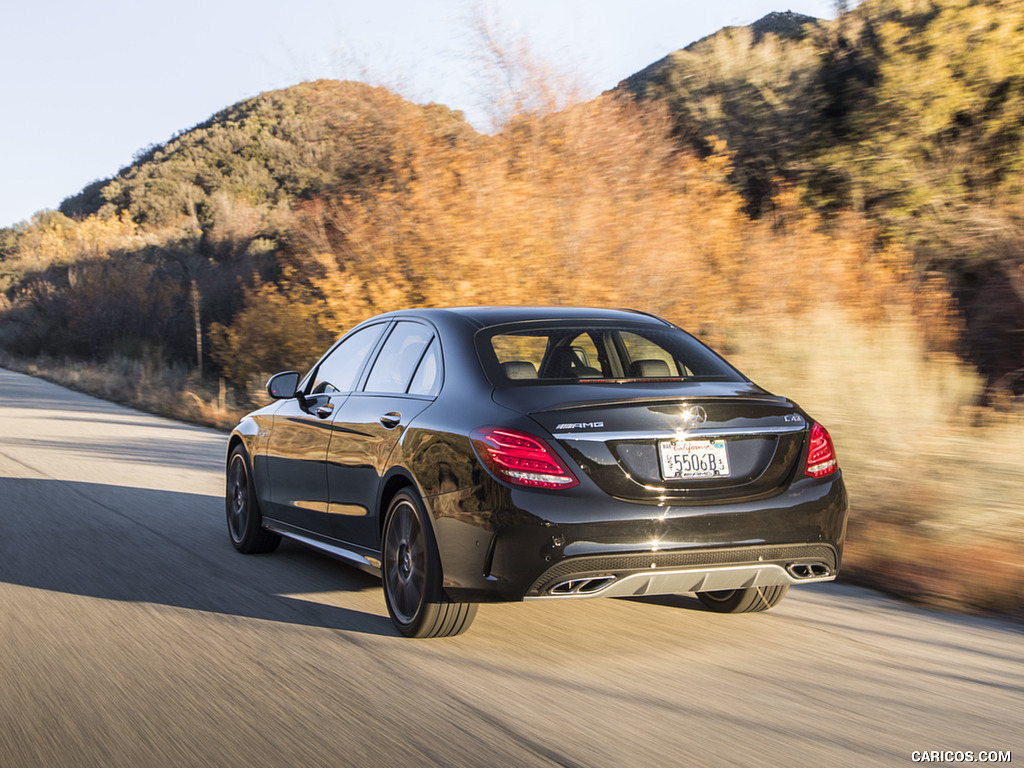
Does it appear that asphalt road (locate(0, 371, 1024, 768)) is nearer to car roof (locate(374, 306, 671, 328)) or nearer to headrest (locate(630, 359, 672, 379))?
headrest (locate(630, 359, 672, 379))

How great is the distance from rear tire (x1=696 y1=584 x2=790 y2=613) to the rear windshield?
44.6 inches

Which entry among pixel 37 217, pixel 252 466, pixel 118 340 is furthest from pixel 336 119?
pixel 37 217

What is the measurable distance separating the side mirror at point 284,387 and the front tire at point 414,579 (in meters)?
1.71

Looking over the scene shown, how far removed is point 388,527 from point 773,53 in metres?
20.7

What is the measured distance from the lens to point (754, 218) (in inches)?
730

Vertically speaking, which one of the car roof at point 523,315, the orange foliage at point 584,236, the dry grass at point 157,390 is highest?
the orange foliage at point 584,236

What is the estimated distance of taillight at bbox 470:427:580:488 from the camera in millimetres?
4566

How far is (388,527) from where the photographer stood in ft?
18.0

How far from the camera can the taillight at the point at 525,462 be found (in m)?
4.57

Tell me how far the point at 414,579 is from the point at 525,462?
3.20 feet

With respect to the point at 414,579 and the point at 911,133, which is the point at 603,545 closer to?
the point at 414,579

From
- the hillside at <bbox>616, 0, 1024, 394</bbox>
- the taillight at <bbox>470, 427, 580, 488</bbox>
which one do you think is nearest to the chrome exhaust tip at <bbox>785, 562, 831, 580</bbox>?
the taillight at <bbox>470, 427, 580, 488</bbox>

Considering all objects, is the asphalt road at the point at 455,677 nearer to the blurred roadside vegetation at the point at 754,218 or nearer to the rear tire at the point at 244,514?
the rear tire at the point at 244,514

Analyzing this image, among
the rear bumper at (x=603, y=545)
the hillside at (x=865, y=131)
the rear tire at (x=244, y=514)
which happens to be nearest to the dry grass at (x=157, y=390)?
the hillside at (x=865, y=131)
